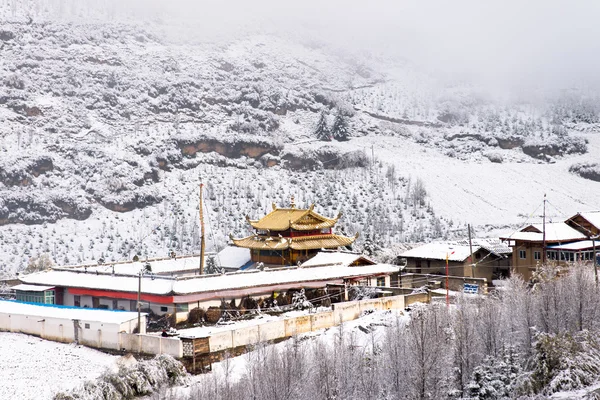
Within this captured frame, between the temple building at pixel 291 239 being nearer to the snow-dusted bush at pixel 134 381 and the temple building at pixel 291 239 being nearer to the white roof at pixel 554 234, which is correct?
the white roof at pixel 554 234

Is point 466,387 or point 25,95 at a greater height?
point 25,95

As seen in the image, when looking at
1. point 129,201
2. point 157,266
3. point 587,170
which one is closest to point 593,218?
point 157,266

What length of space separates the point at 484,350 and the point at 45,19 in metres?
118

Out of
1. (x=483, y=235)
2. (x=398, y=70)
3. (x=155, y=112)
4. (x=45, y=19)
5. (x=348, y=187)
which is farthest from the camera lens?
(x=398, y=70)

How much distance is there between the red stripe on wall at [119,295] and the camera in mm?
40406

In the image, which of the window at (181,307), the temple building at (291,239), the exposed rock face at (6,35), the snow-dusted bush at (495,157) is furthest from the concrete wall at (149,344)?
the exposed rock face at (6,35)

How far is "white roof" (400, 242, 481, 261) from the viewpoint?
185 ft

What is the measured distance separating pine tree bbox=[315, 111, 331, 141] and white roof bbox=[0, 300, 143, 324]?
8243 centimetres

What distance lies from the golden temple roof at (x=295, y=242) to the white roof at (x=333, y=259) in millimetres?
2211

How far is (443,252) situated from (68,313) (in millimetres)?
31148

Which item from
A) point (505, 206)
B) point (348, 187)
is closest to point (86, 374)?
point (348, 187)

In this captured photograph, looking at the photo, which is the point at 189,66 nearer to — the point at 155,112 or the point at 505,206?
the point at 155,112

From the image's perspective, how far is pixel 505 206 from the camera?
103000 millimetres

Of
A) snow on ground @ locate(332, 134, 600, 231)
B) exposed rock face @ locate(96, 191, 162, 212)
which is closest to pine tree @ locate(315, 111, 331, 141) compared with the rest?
snow on ground @ locate(332, 134, 600, 231)
